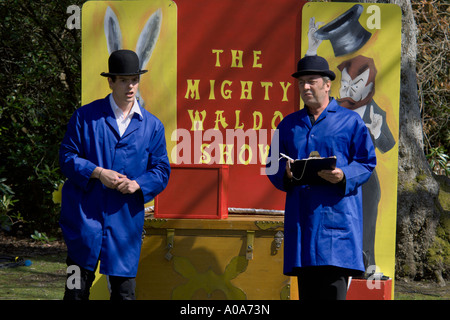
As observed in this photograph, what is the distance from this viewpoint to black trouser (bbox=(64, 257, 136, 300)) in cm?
411

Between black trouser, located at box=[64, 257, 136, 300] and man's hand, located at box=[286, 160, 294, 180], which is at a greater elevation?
man's hand, located at box=[286, 160, 294, 180]

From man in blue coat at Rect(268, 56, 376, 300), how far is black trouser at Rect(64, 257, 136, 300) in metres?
0.95

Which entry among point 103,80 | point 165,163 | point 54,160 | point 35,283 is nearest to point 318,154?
point 165,163

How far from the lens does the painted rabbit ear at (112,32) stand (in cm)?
548

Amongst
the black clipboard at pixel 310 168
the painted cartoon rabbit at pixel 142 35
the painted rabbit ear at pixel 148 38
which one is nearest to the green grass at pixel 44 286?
the painted cartoon rabbit at pixel 142 35

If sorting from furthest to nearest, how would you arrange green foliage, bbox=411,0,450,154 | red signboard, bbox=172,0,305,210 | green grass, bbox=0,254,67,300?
green foliage, bbox=411,0,450,154 → green grass, bbox=0,254,67,300 → red signboard, bbox=172,0,305,210

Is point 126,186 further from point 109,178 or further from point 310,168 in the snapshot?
point 310,168

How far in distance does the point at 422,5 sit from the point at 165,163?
801 centimetres

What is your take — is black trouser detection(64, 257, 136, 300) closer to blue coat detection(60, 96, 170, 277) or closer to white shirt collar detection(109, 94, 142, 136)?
blue coat detection(60, 96, 170, 277)

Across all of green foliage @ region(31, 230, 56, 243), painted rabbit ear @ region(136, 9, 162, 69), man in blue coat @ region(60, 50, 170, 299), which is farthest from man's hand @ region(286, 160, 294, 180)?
green foliage @ region(31, 230, 56, 243)

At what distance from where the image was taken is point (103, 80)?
5461mm

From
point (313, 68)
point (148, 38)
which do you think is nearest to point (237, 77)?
point (148, 38)

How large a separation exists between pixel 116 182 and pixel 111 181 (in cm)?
3

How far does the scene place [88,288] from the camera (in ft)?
13.7
